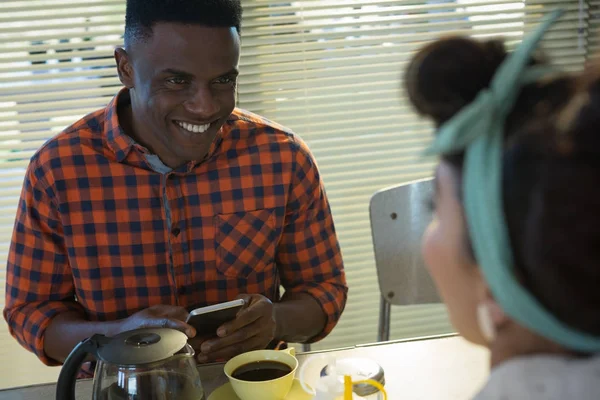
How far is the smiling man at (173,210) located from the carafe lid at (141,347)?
0.34 metres

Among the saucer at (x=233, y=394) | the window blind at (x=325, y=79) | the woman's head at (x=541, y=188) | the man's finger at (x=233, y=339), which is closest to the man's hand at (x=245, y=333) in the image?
the man's finger at (x=233, y=339)

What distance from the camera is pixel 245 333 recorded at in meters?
1.34

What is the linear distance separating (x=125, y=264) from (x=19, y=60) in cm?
97

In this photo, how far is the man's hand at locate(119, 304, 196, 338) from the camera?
121 centimetres

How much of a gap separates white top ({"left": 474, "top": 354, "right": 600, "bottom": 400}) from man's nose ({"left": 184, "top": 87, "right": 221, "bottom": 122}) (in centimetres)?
98

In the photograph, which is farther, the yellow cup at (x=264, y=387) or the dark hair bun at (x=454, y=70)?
the yellow cup at (x=264, y=387)

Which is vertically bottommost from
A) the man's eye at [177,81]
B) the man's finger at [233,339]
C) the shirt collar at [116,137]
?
the man's finger at [233,339]

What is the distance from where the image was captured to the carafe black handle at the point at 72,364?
98 centimetres

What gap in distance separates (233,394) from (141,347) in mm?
256

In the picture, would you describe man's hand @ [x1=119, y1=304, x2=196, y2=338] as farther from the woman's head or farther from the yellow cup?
the woman's head

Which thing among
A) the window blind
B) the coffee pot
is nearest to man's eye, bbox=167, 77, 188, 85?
the coffee pot

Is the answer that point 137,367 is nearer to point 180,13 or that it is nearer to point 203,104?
point 203,104

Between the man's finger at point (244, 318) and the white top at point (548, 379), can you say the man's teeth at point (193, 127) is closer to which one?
the man's finger at point (244, 318)

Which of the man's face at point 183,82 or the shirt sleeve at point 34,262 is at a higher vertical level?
the man's face at point 183,82
